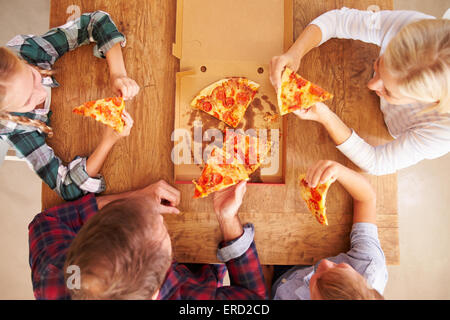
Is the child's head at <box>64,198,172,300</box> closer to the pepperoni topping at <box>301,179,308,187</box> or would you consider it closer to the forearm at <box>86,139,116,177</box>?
the forearm at <box>86,139,116,177</box>

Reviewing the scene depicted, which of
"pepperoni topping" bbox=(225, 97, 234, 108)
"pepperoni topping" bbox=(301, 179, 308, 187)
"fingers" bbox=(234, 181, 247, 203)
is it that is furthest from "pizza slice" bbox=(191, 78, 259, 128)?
"pepperoni topping" bbox=(301, 179, 308, 187)

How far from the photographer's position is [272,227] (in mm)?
1119

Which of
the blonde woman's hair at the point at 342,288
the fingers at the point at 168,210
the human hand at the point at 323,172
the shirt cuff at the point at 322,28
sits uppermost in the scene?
the shirt cuff at the point at 322,28

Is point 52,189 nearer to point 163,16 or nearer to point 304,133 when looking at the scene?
point 163,16

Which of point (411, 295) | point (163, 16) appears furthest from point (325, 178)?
point (411, 295)

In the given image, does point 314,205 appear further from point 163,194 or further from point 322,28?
point 322,28

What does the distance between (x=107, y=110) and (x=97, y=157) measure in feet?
0.61

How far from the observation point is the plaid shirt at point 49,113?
1.09m

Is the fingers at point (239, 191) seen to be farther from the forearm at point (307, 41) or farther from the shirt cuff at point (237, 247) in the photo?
the forearm at point (307, 41)

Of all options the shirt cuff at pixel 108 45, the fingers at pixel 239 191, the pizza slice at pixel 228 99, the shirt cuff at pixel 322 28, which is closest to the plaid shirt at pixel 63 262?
the fingers at pixel 239 191

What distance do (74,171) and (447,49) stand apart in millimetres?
1291

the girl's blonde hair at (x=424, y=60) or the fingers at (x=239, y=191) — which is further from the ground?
the girl's blonde hair at (x=424, y=60)

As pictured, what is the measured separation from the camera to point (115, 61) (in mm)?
1135

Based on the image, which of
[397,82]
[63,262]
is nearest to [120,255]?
[63,262]
